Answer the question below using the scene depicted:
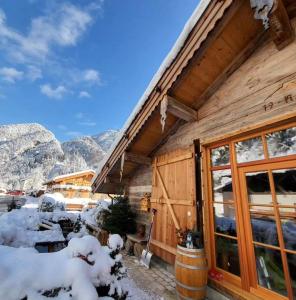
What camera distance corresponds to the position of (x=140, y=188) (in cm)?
649

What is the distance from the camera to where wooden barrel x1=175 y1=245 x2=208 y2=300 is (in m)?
3.04

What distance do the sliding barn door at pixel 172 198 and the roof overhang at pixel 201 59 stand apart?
33.8 inches

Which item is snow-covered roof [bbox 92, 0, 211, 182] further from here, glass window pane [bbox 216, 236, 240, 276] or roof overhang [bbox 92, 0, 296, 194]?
glass window pane [bbox 216, 236, 240, 276]

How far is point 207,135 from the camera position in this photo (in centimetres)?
404

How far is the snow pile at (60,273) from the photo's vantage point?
1375mm

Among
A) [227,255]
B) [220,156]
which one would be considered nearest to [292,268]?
[227,255]

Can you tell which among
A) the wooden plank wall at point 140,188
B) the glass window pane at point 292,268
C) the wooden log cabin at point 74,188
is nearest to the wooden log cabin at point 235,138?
the glass window pane at point 292,268

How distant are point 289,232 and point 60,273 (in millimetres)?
2863

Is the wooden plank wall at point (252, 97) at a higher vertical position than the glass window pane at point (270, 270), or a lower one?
higher

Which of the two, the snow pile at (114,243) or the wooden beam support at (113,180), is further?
the wooden beam support at (113,180)

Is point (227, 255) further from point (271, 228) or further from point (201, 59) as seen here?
point (201, 59)

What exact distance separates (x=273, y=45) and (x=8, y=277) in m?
4.42

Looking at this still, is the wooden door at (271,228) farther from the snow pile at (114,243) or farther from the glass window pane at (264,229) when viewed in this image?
the snow pile at (114,243)

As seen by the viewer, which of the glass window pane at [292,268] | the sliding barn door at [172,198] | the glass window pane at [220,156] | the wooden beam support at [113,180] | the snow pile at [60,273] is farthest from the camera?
the wooden beam support at [113,180]
